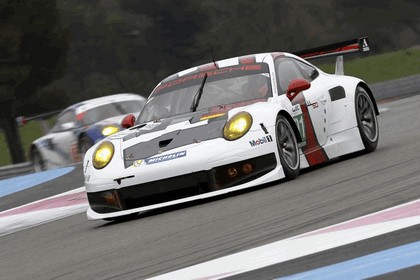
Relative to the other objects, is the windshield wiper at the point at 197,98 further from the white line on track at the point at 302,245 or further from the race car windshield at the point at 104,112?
the race car windshield at the point at 104,112

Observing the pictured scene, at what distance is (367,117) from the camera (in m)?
10.7

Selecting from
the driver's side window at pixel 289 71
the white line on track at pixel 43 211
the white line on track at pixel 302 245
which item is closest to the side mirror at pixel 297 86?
the driver's side window at pixel 289 71

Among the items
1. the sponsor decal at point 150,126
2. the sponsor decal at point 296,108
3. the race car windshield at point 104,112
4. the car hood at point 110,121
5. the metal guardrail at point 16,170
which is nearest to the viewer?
the sponsor decal at point 150,126

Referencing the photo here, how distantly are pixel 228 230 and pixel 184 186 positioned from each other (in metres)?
1.76

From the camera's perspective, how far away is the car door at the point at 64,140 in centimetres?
1947

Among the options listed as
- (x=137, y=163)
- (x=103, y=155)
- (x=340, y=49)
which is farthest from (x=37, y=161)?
(x=137, y=163)

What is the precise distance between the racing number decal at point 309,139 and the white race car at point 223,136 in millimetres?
11

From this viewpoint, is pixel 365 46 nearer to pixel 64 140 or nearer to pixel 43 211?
pixel 43 211

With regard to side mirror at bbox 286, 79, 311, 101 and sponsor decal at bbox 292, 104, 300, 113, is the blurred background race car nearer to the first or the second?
sponsor decal at bbox 292, 104, 300, 113

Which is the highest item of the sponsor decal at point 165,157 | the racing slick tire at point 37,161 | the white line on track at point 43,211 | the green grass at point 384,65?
the sponsor decal at point 165,157

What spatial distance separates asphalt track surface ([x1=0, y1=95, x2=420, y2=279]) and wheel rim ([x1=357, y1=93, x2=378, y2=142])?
22.6 inches

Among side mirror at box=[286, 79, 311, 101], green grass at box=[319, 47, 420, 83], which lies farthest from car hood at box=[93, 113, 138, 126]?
green grass at box=[319, 47, 420, 83]

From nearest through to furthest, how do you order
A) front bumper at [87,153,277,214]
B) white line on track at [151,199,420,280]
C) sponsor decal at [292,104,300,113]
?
1. white line on track at [151,199,420,280]
2. front bumper at [87,153,277,214]
3. sponsor decal at [292,104,300,113]

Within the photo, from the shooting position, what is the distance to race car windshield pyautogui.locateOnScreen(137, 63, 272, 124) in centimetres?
945
